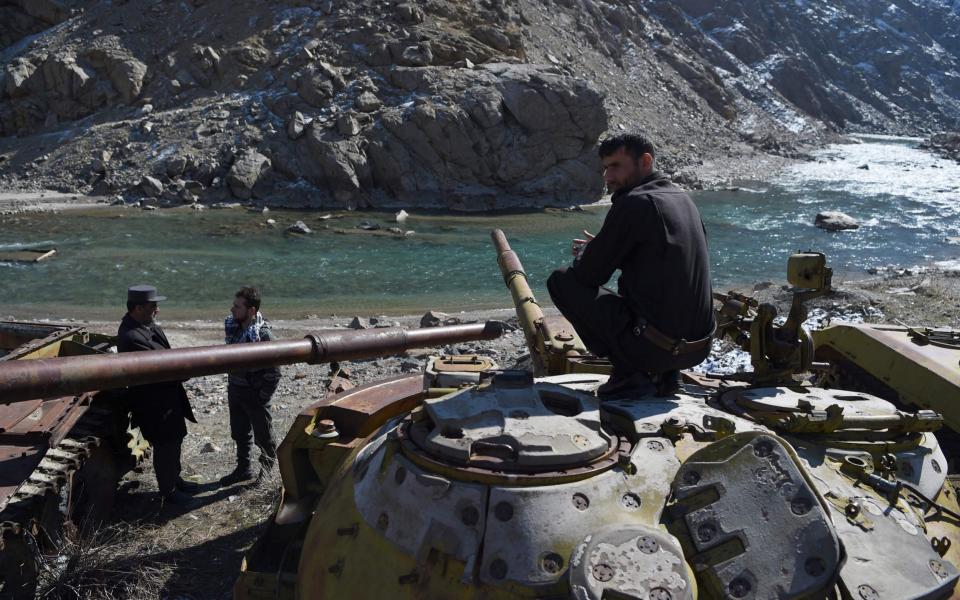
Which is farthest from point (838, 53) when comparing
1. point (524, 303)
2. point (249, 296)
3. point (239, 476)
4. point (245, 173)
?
point (239, 476)

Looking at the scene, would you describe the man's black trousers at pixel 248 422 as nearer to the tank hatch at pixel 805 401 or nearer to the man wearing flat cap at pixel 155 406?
the man wearing flat cap at pixel 155 406

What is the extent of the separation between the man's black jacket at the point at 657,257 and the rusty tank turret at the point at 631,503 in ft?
1.43

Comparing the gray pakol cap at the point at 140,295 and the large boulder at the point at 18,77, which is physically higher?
the large boulder at the point at 18,77

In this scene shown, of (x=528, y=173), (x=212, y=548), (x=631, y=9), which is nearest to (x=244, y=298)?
(x=212, y=548)

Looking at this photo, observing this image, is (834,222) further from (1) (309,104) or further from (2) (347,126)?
(1) (309,104)

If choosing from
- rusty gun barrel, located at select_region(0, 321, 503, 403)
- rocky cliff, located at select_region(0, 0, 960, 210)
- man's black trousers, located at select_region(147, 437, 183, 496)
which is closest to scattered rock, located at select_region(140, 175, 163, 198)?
rocky cliff, located at select_region(0, 0, 960, 210)

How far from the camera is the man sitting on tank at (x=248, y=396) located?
690 cm

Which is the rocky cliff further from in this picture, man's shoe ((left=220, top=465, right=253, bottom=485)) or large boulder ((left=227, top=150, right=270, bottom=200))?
man's shoe ((left=220, top=465, right=253, bottom=485))

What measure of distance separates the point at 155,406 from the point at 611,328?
405cm

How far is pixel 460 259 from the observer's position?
23922 millimetres

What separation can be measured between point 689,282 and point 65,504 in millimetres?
4347

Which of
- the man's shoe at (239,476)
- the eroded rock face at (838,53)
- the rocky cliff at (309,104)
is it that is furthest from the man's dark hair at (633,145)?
the eroded rock face at (838,53)

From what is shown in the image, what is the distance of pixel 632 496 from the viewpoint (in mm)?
3152

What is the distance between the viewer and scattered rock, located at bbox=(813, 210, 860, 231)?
30.8 meters
